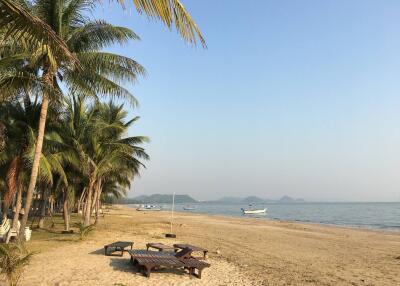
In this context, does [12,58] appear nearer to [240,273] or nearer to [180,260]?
[180,260]

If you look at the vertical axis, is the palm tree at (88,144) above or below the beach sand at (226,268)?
above

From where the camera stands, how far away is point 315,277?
10859 mm

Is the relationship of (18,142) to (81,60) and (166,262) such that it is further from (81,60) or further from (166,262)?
(166,262)

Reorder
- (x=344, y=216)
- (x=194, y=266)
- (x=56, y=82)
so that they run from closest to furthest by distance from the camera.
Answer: (x=194, y=266) → (x=56, y=82) → (x=344, y=216)

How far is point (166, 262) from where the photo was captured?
31.9ft

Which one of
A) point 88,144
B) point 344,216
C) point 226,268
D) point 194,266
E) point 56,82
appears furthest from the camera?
point 344,216

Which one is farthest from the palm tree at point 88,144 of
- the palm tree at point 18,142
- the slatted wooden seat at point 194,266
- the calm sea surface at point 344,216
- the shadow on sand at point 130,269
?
the calm sea surface at point 344,216

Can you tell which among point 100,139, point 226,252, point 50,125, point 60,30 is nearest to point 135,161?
point 100,139

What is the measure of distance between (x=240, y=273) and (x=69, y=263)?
177 inches

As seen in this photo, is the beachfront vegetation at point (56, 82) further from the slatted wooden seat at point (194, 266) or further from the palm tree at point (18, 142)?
the slatted wooden seat at point (194, 266)

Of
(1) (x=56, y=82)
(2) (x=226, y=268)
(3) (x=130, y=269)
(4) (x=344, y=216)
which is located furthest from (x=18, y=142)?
(4) (x=344, y=216)

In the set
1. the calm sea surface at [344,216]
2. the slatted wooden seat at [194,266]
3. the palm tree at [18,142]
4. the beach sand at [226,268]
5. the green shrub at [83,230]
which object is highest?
the palm tree at [18,142]

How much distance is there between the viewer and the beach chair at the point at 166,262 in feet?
31.2

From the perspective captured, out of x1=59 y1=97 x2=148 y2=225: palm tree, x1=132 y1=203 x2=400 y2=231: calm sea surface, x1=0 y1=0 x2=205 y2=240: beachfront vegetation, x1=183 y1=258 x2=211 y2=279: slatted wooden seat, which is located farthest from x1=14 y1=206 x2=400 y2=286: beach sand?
x1=132 y1=203 x2=400 y2=231: calm sea surface
